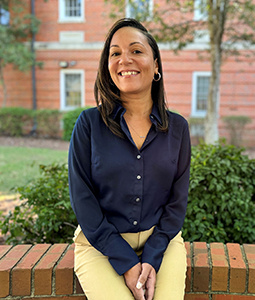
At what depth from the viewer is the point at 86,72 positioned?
53.6 ft

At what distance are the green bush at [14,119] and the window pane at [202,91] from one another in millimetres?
7136

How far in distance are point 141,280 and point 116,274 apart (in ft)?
0.42

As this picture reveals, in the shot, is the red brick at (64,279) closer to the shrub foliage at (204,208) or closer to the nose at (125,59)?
the shrub foliage at (204,208)

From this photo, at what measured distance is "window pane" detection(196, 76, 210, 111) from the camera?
15766 millimetres

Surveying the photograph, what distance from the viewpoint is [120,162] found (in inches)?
77.0

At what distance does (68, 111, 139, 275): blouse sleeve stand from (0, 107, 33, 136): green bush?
13913 millimetres

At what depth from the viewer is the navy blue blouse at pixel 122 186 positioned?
1.92 meters

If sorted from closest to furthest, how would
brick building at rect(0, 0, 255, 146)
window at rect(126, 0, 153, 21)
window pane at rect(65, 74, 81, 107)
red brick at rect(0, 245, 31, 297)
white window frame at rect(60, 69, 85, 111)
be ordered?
1. red brick at rect(0, 245, 31, 297)
2. window at rect(126, 0, 153, 21)
3. brick building at rect(0, 0, 255, 146)
4. white window frame at rect(60, 69, 85, 111)
5. window pane at rect(65, 74, 81, 107)

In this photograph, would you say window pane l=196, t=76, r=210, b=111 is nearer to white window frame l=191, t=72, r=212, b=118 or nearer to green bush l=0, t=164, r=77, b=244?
white window frame l=191, t=72, r=212, b=118

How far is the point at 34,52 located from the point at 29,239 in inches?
Answer: 561

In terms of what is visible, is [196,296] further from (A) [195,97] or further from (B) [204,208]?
(A) [195,97]

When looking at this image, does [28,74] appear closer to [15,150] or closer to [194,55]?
[15,150]

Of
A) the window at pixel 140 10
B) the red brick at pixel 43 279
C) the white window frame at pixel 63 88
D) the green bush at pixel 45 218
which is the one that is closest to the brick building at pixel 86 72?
the white window frame at pixel 63 88

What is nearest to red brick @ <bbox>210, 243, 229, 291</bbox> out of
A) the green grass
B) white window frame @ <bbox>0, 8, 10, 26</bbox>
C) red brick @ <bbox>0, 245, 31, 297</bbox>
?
red brick @ <bbox>0, 245, 31, 297</bbox>
